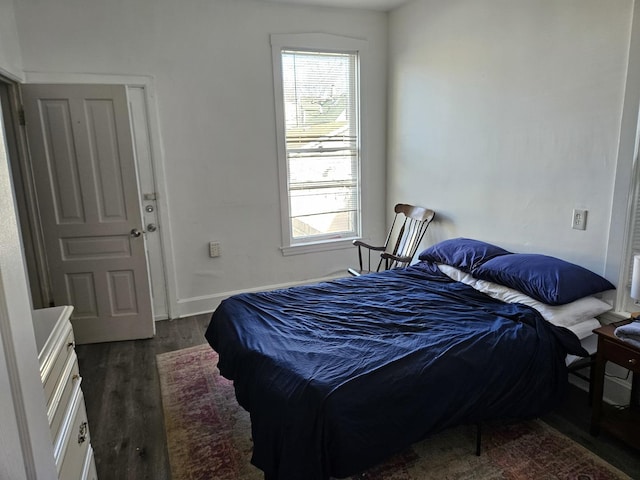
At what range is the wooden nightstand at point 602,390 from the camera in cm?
193

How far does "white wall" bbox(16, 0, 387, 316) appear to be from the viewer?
Answer: 3207mm

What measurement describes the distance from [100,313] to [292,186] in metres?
1.97

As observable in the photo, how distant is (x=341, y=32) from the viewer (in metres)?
3.99

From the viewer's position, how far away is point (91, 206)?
10.6ft

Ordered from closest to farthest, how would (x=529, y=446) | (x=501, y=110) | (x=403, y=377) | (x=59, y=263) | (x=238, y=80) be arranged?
(x=403, y=377) < (x=529, y=446) < (x=501, y=110) < (x=59, y=263) < (x=238, y=80)

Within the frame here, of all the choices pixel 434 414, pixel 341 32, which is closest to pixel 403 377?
pixel 434 414

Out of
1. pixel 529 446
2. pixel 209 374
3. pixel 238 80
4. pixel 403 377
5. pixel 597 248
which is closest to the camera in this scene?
pixel 403 377

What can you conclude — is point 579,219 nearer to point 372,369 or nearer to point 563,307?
point 563,307

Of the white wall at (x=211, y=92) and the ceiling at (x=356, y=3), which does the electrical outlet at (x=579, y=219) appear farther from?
the ceiling at (x=356, y=3)

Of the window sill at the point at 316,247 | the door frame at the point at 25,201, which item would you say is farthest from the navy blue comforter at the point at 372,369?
the door frame at the point at 25,201

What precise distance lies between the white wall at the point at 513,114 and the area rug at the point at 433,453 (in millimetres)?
1009

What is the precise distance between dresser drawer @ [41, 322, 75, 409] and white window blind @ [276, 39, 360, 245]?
8.91 feet

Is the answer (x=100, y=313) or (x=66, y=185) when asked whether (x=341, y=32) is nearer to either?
(x=66, y=185)

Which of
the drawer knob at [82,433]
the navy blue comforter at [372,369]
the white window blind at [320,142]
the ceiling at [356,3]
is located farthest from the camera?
the white window blind at [320,142]
